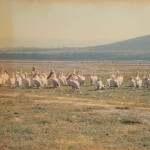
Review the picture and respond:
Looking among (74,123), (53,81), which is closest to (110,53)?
(53,81)

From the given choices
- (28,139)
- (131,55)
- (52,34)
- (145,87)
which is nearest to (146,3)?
(52,34)

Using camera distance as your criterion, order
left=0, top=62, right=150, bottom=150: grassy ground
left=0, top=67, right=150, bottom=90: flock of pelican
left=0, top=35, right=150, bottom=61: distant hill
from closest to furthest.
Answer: left=0, top=62, right=150, bottom=150: grassy ground < left=0, top=67, right=150, bottom=90: flock of pelican < left=0, top=35, right=150, bottom=61: distant hill

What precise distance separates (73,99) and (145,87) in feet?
11.8

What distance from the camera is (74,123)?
6977 mm

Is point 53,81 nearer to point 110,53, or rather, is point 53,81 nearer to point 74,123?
point 74,123

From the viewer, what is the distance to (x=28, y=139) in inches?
247

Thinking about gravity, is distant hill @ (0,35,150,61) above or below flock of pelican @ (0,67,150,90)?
above

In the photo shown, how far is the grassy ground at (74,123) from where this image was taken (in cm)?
617

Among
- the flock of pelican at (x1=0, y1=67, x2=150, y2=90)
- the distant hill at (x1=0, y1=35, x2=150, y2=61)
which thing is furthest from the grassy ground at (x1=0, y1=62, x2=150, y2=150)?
the distant hill at (x1=0, y1=35, x2=150, y2=61)

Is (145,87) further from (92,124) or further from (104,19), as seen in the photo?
(92,124)

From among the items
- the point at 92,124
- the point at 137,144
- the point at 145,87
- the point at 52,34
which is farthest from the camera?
the point at 145,87

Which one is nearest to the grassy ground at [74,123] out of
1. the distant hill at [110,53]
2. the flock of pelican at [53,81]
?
the flock of pelican at [53,81]

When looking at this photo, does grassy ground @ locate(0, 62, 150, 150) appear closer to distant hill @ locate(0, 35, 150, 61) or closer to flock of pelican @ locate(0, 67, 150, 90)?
flock of pelican @ locate(0, 67, 150, 90)

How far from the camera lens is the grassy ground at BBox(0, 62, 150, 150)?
617cm
